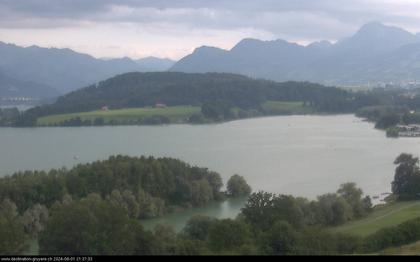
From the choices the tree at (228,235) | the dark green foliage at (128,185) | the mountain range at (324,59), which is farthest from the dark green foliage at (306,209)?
the mountain range at (324,59)

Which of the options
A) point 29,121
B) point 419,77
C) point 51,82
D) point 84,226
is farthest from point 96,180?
point 51,82

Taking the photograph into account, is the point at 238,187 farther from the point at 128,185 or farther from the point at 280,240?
the point at 280,240

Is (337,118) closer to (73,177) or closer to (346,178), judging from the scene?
(346,178)

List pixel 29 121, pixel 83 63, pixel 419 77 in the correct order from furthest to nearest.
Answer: pixel 83 63 < pixel 419 77 < pixel 29 121

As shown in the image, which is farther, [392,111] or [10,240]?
[392,111]

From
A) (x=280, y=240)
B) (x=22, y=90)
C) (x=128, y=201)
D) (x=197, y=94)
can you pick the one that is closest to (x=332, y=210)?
(x=128, y=201)
